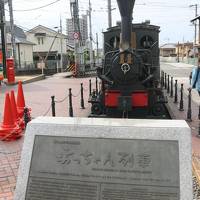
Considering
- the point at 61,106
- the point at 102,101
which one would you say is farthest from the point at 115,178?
the point at 61,106

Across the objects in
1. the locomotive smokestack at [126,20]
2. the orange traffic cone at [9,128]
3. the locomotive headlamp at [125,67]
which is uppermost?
the locomotive smokestack at [126,20]

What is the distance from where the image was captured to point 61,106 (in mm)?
12703

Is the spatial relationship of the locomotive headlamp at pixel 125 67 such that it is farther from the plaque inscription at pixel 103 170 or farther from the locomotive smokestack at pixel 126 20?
the plaque inscription at pixel 103 170

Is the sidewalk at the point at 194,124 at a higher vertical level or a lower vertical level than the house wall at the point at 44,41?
lower

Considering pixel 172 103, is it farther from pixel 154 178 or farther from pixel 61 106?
pixel 154 178

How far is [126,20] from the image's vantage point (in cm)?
714

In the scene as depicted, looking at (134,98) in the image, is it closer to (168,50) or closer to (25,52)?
(25,52)

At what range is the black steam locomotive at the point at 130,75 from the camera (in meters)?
8.00

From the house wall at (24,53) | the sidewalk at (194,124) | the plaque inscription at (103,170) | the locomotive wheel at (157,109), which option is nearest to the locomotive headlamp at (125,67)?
the locomotive wheel at (157,109)

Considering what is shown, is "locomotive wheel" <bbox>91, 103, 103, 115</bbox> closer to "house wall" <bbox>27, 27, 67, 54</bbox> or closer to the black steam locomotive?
the black steam locomotive

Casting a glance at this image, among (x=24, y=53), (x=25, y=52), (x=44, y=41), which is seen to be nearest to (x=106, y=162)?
(x=24, y=53)

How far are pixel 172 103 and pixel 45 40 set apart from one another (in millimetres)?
56017

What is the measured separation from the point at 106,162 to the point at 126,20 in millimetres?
4326

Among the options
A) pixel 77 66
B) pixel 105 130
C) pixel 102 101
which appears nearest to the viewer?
pixel 105 130
